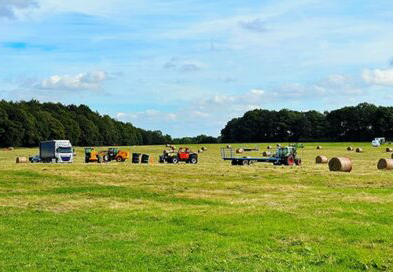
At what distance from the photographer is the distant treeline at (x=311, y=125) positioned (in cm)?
15512

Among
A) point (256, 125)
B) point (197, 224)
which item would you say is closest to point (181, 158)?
point (197, 224)

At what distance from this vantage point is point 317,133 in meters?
165

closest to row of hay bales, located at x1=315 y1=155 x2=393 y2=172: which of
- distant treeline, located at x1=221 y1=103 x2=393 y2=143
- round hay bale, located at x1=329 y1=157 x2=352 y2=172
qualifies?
round hay bale, located at x1=329 y1=157 x2=352 y2=172

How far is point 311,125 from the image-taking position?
168 metres

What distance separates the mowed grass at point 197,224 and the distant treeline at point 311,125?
130454 mm

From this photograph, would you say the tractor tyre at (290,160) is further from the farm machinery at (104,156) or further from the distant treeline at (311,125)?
the distant treeline at (311,125)

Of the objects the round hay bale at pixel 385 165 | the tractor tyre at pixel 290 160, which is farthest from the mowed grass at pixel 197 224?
the tractor tyre at pixel 290 160

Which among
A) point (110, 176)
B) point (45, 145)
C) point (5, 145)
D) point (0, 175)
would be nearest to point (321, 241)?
point (110, 176)

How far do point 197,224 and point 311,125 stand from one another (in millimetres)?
154902

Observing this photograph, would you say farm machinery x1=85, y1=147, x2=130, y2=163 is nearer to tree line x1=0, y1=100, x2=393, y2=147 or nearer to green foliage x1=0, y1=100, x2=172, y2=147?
green foliage x1=0, y1=100, x2=172, y2=147

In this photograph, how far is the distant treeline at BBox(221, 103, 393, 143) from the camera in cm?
15512

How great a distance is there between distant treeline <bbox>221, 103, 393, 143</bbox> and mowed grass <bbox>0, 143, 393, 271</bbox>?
130 m

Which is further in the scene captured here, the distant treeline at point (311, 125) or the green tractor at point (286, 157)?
the distant treeline at point (311, 125)

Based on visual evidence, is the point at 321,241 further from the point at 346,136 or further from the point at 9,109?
the point at 346,136
